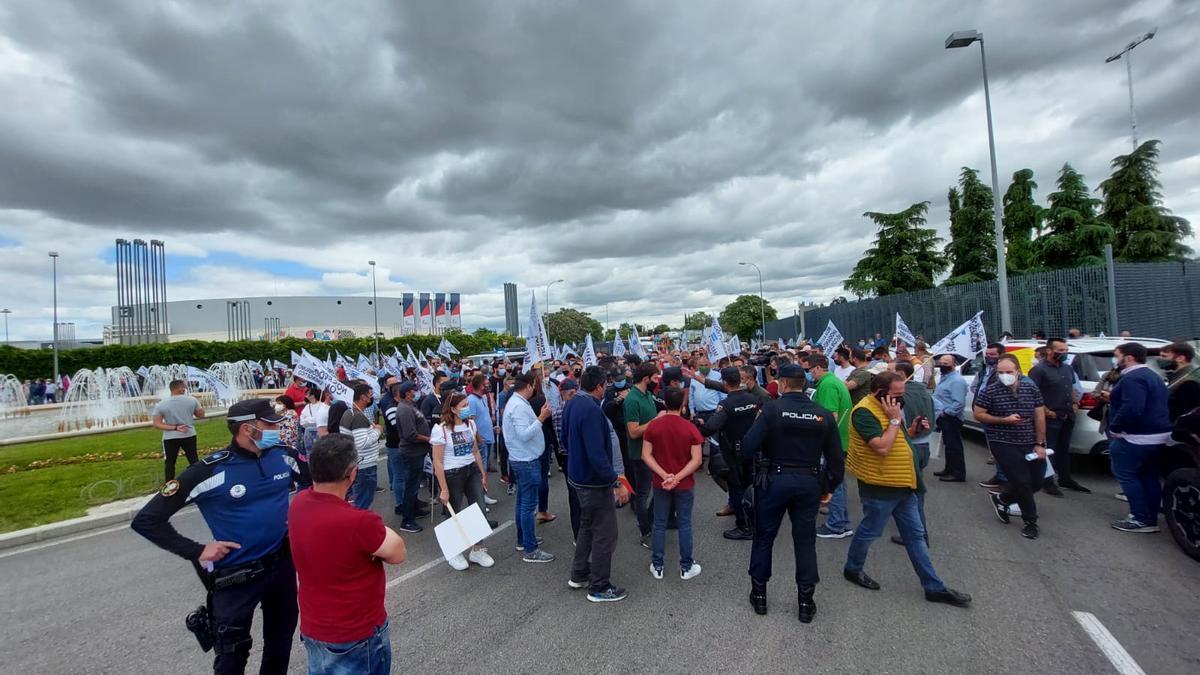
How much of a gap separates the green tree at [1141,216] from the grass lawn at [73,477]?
3938 cm

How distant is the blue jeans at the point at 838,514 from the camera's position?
19.1ft

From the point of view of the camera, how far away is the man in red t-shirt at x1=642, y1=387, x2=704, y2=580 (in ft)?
15.5

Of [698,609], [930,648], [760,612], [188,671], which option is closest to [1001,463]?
[930,648]

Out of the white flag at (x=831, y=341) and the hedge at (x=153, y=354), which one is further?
the hedge at (x=153, y=354)

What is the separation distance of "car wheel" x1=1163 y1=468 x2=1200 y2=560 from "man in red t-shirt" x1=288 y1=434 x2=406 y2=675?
256 inches

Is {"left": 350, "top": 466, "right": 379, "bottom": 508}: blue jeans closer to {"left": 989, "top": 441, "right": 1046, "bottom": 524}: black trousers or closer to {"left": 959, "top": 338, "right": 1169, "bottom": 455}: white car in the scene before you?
{"left": 989, "top": 441, "right": 1046, "bottom": 524}: black trousers

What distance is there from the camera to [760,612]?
4180 mm

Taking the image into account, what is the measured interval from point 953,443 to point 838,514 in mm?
2937

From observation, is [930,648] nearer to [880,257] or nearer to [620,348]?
[620,348]

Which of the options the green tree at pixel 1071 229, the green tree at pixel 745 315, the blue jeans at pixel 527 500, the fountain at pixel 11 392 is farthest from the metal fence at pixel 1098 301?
the green tree at pixel 745 315

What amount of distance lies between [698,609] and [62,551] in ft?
25.8

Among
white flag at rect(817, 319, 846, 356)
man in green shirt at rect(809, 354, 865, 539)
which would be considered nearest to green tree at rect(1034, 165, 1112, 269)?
white flag at rect(817, 319, 846, 356)

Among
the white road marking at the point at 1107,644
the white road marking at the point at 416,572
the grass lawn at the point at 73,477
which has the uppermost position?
the grass lawn at the point at 73,477

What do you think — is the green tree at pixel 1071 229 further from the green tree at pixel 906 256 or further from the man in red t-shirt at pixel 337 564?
the man in red t-shirt at pixel 337 564
